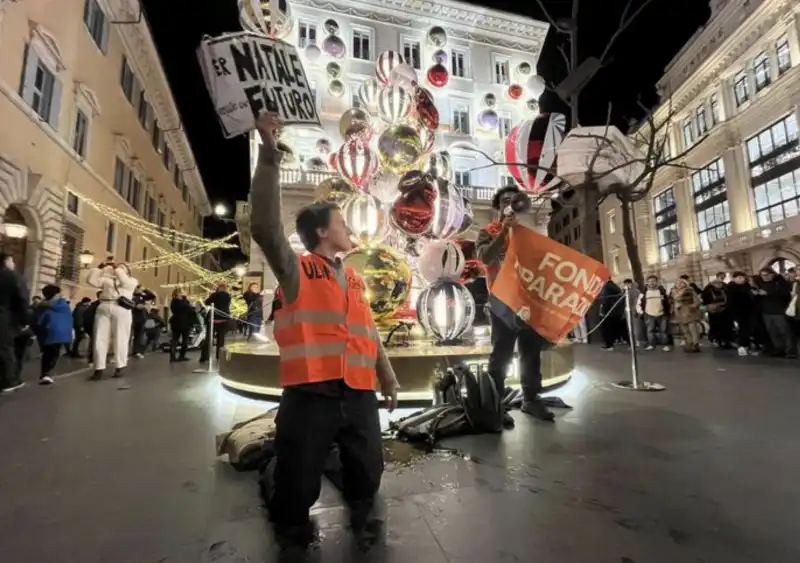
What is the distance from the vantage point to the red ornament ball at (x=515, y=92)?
19.8 metres

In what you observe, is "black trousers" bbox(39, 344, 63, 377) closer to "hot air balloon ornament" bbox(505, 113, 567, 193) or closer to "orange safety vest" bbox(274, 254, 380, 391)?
"orange safety vest" bbox(274, 254, 380, 391)

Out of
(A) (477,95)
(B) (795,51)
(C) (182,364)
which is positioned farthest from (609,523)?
(B) (795,51)

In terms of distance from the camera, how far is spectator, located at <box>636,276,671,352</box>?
916 cm

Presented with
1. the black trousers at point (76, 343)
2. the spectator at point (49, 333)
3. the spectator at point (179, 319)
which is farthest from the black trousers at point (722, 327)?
the black trousers at point (76, 343)

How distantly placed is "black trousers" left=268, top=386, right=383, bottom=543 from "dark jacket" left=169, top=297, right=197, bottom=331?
24.5 ft

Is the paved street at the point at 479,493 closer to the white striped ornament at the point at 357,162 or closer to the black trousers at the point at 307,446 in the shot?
the black trousers at the point at 307,446

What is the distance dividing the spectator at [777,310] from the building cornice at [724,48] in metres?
24.6

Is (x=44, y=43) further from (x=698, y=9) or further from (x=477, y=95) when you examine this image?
(x=698, y=9)

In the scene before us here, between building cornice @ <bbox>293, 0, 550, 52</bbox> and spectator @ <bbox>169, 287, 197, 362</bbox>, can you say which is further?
building cornice @ <bbox>293, 0, 550, 52</bbox>

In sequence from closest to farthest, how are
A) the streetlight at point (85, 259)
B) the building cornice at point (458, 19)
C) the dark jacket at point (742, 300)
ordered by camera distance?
the dark jacket at point (742, 300) → the streetlight at point (85, 259) → the building cornice at point (458, 19)

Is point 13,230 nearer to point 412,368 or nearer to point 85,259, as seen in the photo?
point 85,259

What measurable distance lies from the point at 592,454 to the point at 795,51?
101ft

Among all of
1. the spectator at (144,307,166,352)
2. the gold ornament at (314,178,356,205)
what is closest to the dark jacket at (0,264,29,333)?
the gold ornament at (314,178,356,205)

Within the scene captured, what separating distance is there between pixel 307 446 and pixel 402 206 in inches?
157
